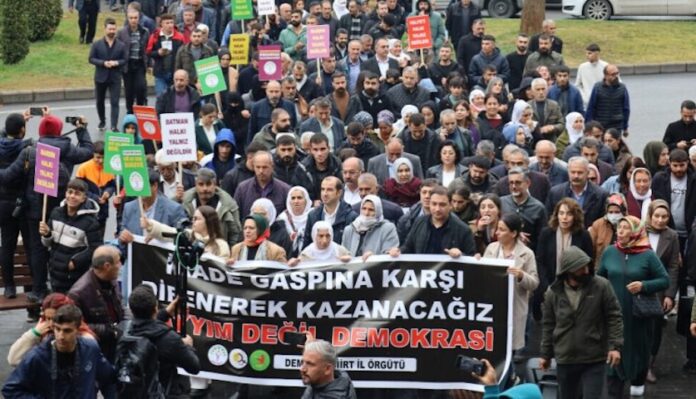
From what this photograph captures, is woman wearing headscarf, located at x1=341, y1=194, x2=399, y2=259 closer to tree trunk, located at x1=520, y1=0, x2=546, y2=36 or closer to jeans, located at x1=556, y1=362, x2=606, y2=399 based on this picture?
jeans, located at x1=556, y1=362, x2=606, y2=399

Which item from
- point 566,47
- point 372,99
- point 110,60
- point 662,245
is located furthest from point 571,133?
point 566,47

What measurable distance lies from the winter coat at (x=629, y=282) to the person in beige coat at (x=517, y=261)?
0.59 meters

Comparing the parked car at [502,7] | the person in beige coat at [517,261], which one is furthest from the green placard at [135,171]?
the parked car at [502,7]

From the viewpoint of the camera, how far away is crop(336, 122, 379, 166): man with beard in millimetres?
17594

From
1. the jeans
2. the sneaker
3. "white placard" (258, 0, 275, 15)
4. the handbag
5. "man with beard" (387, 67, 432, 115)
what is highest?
"white placard" (258, 0, 275, 15)

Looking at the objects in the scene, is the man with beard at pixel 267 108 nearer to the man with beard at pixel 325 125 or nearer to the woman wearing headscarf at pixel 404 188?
the man with beard at pixel 325 125

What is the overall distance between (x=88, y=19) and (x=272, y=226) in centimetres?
1792

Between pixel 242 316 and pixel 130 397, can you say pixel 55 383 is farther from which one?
pixel 242 316

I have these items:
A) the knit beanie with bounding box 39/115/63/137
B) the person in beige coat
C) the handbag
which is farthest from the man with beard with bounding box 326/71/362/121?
the handbag

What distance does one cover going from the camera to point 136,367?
1090cm

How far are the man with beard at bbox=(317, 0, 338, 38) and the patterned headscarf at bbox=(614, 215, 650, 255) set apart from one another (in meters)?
13.2

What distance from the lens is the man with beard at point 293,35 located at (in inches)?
972

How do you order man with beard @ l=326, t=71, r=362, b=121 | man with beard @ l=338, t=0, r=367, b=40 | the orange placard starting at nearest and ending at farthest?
man with beard @ l=326, t=71, r=362, b=121, the orange placard, man with beard @ l=338, t=0, r=367, b=40

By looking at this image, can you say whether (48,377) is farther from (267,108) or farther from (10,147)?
(267,108)
